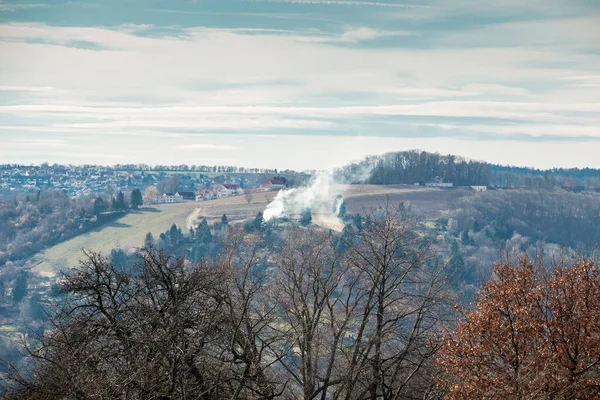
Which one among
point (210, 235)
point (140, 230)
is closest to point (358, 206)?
point (210, 235)

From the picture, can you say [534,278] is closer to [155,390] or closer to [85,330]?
[155,390]

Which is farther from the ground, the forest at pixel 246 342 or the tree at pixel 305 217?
the forest at pixel 246 342

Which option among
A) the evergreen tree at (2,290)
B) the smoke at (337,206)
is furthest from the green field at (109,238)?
the smoke at (337,206)

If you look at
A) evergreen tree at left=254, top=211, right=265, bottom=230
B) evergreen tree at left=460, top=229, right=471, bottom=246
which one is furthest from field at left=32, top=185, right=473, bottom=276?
evergreen tree at left=254, top=211, right=265, bottom=230

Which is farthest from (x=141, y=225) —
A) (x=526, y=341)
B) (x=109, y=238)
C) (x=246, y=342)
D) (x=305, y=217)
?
(x=526, y=341)

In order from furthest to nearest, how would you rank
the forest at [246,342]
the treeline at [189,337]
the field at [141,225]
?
1. the field at [141,225]
2. the forest at [246,342]
3. the treeline at [189,337]

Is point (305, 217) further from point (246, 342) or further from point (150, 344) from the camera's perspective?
point (150, 344)

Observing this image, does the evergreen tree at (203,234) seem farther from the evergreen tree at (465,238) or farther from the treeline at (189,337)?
the treeline at (189,337)
